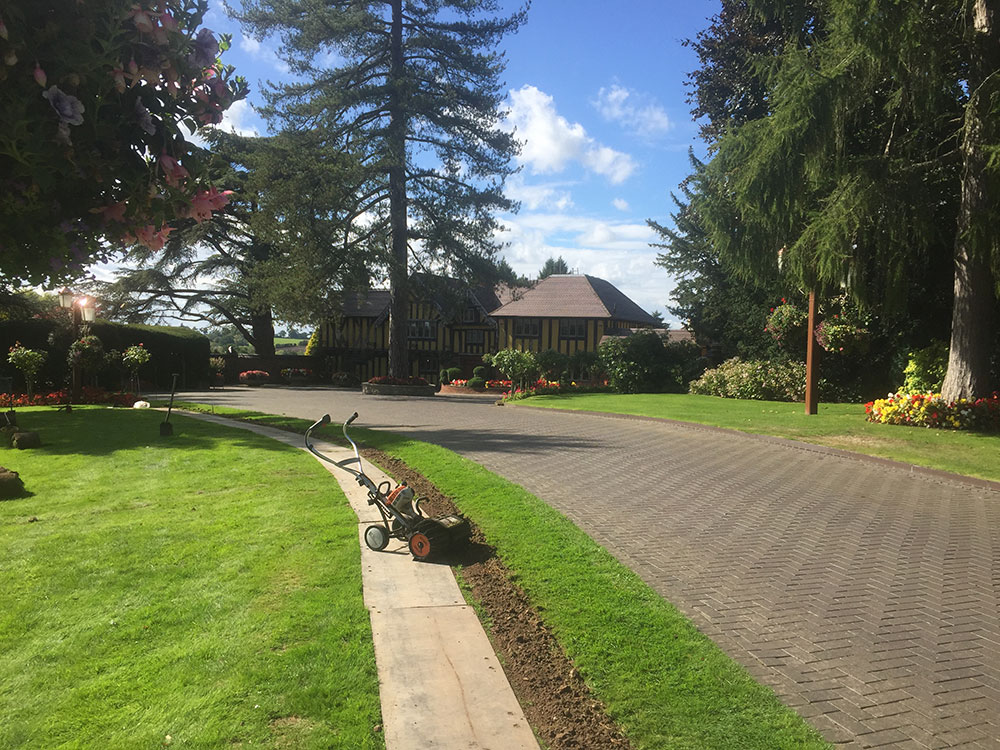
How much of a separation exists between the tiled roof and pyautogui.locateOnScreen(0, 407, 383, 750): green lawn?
104 feet

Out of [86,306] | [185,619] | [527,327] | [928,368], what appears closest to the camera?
[185,619]

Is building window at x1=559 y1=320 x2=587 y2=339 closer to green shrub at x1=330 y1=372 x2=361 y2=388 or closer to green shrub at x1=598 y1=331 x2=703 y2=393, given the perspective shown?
green shrub at x1=598 y1=331 x2=703 y2=393

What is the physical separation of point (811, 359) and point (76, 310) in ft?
74.0

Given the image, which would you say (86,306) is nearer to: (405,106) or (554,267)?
(405,106)

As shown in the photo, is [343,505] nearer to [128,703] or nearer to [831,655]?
[128,703]

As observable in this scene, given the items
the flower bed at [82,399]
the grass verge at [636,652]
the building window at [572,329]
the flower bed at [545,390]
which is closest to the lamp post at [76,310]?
the flower bed at [82,399]

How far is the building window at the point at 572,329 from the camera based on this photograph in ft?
129

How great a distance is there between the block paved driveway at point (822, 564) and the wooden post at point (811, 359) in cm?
510

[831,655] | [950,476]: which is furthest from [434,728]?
[950,476]

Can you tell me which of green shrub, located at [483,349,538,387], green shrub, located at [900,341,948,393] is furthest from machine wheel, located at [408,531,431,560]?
green shrub, located at [483,349,538,387]

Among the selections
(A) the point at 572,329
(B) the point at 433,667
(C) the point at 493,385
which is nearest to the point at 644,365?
(C) the point at 493,385

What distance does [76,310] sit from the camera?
864 inches

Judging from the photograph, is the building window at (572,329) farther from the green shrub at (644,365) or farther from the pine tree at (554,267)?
the pine tree at (554,267)

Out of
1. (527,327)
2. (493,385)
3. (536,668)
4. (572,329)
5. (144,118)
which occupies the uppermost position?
(527,327)
